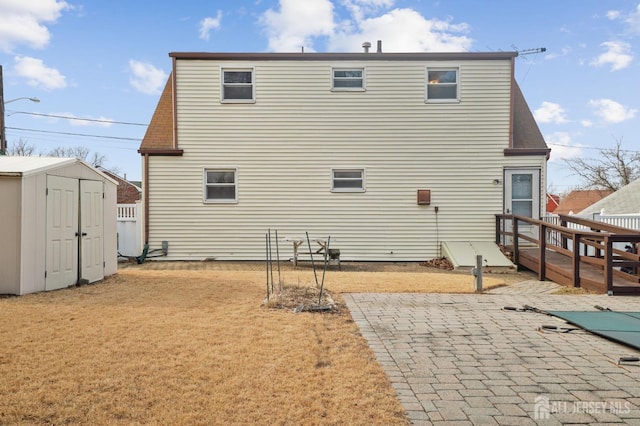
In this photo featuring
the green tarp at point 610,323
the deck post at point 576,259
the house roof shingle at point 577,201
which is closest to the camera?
the green tarp at point 610,323

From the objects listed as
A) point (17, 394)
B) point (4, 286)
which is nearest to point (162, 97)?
point (4, 286)

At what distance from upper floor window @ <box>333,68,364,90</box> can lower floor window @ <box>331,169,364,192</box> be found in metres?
2.57

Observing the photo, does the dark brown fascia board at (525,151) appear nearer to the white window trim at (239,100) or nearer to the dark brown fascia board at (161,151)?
the white window trim at (239,100)

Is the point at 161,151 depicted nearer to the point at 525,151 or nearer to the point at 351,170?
the point at 351,170

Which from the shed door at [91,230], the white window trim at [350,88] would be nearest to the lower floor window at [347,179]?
the white window trim at [350,88]

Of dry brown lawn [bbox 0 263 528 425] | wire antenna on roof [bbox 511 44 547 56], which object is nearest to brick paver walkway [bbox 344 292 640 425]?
dry brown lawn [bbox 0 263 528 425]

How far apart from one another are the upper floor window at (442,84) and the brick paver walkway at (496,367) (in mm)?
8490

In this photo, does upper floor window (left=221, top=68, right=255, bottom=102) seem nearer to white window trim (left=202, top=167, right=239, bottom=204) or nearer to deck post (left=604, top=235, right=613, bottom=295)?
white window trim (left=202, top=167, right=239, bottom=204)

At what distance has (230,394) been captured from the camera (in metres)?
3.26

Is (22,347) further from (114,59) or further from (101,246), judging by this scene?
(114,59)

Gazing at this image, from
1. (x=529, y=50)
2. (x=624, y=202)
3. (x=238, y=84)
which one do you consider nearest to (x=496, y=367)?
(x=238, y=84)

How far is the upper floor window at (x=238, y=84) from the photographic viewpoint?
43.8 ft

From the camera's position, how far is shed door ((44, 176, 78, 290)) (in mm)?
7867

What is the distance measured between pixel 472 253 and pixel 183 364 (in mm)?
10213
